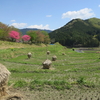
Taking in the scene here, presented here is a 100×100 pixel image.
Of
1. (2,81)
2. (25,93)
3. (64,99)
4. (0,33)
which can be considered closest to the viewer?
(2,81)

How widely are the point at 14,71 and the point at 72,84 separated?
9208 mm

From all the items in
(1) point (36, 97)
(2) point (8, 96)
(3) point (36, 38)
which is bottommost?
(1) point (36, 97)

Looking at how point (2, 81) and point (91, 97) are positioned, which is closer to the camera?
point (2, 81)

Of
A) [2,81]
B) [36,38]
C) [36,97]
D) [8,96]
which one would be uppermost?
[36,38]

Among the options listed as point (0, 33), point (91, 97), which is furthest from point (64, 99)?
point (0, 33)

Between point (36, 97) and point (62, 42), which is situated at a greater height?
point (62, 42)

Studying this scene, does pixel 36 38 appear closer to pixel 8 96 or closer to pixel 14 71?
pixel 14 71

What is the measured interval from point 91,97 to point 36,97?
3792 millimetres

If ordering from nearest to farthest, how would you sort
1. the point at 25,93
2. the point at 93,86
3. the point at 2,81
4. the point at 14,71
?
the point at 2,81
the point at 25,93
the point at 93,86
the point at 14,71

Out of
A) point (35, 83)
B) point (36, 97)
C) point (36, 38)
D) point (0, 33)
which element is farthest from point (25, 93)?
point (36, 38)

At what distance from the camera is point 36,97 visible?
8.91 meters

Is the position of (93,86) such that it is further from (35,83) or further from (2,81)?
(2,81)

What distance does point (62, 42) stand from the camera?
120m

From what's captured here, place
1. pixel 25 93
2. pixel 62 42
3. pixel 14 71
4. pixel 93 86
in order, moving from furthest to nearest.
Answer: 1. pixel 62 42
2. pixel 14 71
3. pixel 93 86
4. pixel 25 93
